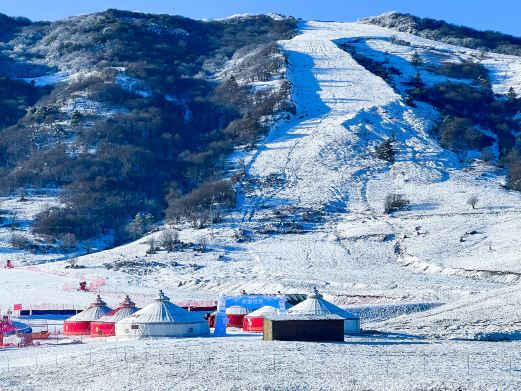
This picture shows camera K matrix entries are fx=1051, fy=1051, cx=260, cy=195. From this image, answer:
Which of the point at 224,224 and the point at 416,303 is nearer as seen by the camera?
the point at 416,303

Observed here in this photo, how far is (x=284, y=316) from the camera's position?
48875 millimetres

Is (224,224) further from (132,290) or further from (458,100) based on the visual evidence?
(458,100)

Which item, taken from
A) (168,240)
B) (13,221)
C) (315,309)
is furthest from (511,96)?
(315,309)

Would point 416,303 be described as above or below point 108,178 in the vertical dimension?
below

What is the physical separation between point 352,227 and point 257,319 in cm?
3413

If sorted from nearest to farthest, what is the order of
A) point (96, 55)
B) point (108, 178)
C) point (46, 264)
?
point (46, 264) → point (108, 178) → point (96, 55)

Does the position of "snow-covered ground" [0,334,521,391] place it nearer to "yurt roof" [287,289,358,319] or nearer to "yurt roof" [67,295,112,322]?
"yurt roof" [287,289,358,319]

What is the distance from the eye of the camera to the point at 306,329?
47.5m

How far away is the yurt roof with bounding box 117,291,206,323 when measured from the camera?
5003cm

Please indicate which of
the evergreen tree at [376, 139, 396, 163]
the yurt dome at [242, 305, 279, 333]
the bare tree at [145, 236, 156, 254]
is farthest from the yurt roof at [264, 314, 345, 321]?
the evergreen tree at [376, 139, 396, 163]

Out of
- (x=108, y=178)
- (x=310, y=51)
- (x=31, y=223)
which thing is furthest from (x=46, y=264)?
(x=310, y=51)

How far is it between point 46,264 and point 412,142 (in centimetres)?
4909

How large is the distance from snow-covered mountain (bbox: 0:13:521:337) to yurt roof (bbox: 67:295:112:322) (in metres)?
9.42

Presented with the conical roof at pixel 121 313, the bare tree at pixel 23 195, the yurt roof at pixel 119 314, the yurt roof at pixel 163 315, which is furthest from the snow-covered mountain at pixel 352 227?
the bare tree at pixel 23 195
